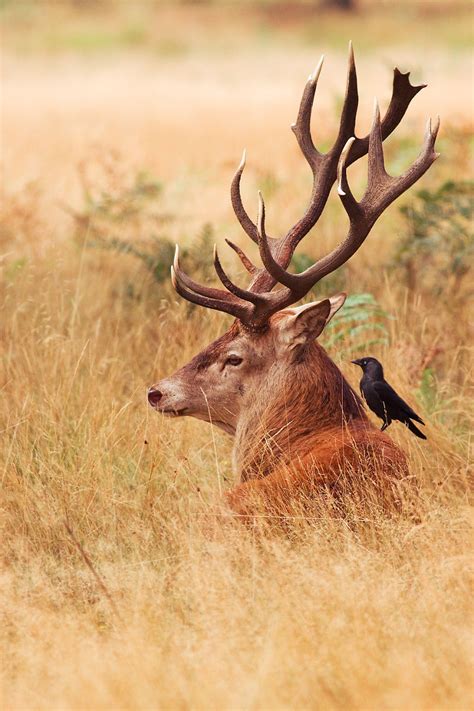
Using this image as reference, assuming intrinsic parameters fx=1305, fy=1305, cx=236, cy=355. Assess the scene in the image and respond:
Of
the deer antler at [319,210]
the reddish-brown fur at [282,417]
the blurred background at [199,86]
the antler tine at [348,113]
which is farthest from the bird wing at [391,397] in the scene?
the blurred background at [199,86]

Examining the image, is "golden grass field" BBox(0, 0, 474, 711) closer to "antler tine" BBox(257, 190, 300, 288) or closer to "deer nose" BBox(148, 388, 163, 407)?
"deer nose" BBox(148, 388, 163, 407)

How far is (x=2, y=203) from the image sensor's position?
11008mm

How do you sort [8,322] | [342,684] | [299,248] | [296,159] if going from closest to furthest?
[342,684]
[8,322]
[299,248]
[296,159]

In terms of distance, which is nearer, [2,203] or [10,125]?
[2,203]

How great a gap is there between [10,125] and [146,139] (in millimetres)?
2201

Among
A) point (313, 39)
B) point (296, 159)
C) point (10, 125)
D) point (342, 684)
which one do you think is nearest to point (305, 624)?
point (342, 684)

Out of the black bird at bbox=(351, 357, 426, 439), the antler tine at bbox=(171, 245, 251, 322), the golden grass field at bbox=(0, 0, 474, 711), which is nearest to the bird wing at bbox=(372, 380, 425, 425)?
the black bird at bbox=(351, 357, 426, 439)

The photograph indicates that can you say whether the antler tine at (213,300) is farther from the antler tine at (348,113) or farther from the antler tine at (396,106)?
the antler tine at (396,106)

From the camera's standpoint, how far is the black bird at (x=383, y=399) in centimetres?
536

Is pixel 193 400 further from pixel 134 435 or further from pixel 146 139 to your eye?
pixel 146 139

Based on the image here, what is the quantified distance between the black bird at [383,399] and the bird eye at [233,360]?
508 mm

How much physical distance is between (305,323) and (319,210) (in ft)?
2.46

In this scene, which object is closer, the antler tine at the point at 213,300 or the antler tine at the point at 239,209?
the antler tine at the point at 213,300

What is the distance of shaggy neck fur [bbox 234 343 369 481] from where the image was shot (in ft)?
17.8
